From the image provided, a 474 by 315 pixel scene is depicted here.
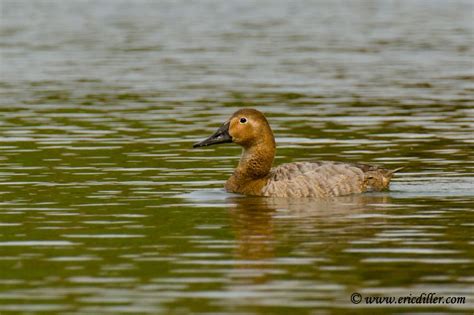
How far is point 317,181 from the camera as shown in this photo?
21.1 meters

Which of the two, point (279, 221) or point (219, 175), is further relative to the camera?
point (219, 175)

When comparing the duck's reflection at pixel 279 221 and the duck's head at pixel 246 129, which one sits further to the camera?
the duck's head at pixel 246 129

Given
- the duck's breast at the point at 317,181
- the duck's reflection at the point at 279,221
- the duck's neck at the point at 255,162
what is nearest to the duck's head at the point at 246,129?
the duck's neck at the point at 255,162

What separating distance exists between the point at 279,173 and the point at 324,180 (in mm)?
703

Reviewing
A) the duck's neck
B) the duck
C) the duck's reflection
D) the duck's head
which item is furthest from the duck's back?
the duck's head

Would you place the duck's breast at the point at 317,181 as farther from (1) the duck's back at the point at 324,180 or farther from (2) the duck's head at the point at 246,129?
(2) the duck's head at the point at 246,129

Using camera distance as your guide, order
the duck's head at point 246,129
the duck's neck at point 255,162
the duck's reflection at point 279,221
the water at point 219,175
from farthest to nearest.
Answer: the duck's head at point 246,129
the duck's neck at point 255,162
the duck's reflection at point 279,221
the water at point 219,175

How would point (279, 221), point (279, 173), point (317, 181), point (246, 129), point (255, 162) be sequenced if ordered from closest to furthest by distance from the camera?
1. point (279, 221)
2. point (317, 181)
3. point (279, 173)
4. point (255, 162)
5. point (246, 129)

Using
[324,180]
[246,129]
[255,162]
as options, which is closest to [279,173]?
[255,162]

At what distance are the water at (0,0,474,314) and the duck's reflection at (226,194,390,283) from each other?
47 millimetres

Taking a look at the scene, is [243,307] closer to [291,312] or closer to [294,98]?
[291,312]

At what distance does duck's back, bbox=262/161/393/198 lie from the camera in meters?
21.1

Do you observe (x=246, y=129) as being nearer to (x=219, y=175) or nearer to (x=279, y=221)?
(x=219, y=175)

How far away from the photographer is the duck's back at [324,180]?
21062mm
